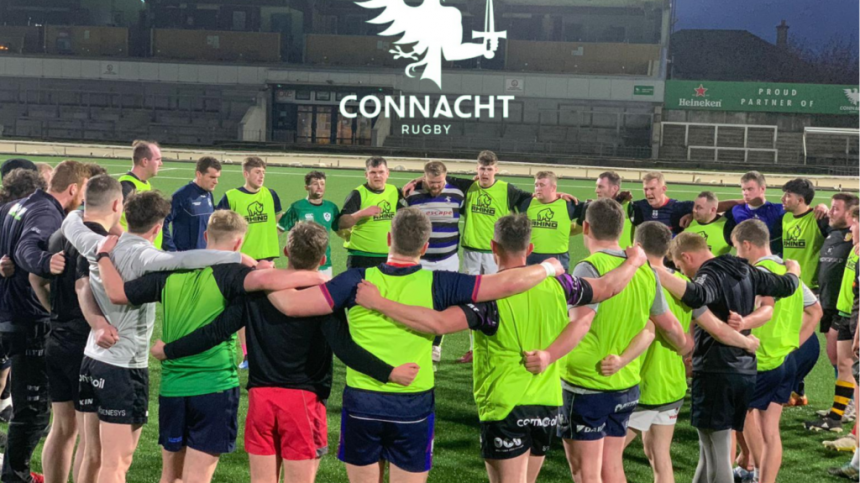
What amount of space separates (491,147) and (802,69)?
81.2ft

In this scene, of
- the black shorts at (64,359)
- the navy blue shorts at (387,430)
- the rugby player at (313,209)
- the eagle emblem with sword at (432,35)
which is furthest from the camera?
the eagle emblem with sword at (432,35)

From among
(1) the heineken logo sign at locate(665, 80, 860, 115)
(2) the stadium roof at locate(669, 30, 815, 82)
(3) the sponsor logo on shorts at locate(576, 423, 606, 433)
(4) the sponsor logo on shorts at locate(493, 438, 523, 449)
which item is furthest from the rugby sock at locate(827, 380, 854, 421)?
(2) the stadium roof at locate(669, 30, 815, 82)

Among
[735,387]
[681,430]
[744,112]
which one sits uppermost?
[744,112]

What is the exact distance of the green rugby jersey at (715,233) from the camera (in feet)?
29.9

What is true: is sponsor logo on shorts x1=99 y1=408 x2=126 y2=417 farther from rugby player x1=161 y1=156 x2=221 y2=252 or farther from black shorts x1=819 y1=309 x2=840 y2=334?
black shorts x1=819 y1=309 x2=840 y2=334

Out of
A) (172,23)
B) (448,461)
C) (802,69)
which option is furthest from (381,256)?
(802,69)

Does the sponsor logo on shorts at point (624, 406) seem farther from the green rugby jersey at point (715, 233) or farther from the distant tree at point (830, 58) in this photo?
the distant tree at point (830, 58)

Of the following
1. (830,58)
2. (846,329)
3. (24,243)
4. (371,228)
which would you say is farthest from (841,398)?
(830,58)

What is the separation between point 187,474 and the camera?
4.51 metres

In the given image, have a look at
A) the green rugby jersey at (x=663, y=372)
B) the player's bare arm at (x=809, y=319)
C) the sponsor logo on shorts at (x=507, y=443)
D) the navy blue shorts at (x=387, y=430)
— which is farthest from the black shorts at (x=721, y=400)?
the navy blue shorts at (x=387, y=430)

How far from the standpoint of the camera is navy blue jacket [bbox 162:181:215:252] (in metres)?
9.32

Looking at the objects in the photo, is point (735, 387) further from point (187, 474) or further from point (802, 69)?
point (802, 69)

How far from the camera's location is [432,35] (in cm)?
4891

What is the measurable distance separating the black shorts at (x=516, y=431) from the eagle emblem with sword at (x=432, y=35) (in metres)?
45.1
